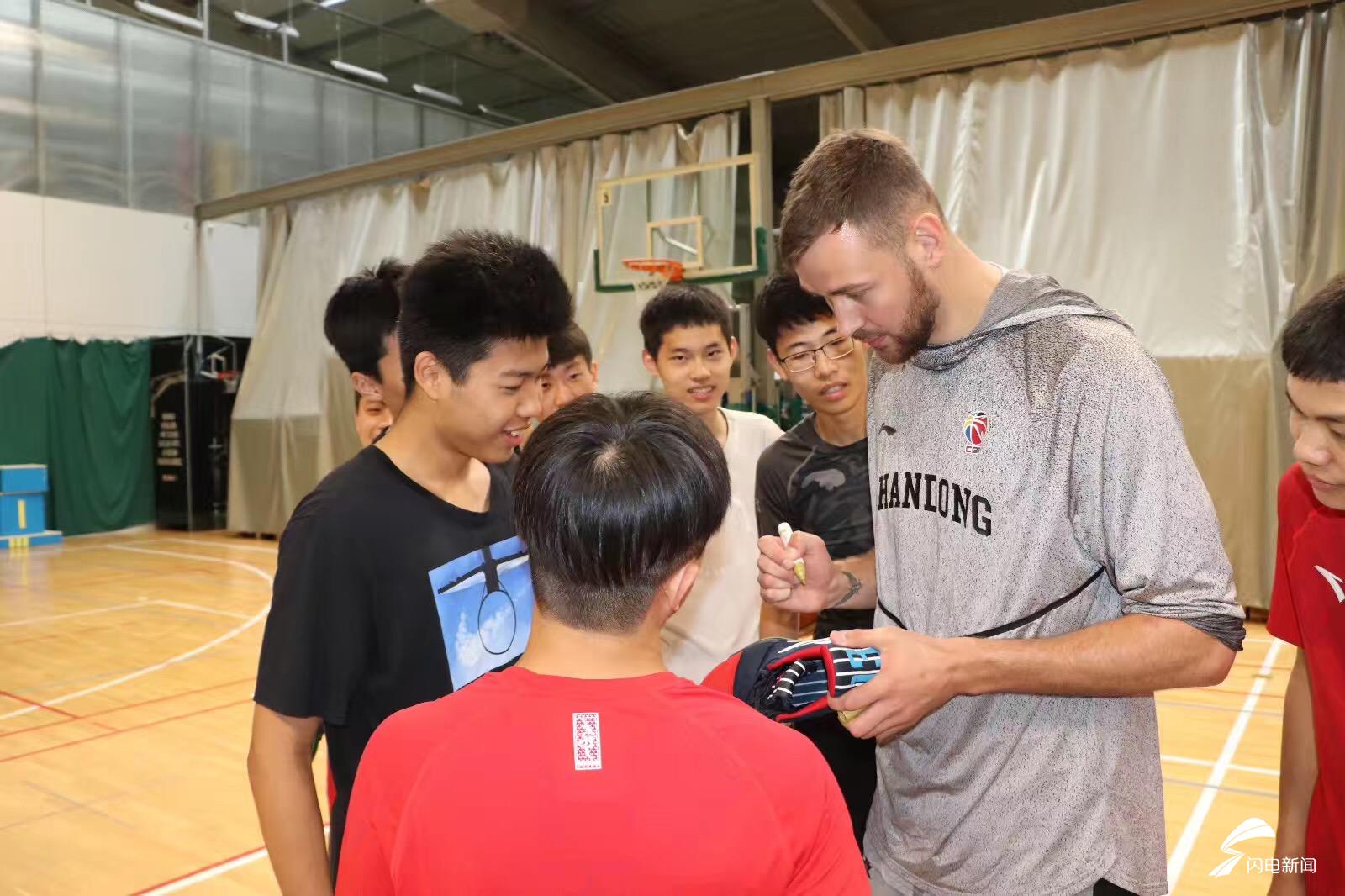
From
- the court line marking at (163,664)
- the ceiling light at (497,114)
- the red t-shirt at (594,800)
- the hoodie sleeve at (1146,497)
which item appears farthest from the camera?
the ceiling light at (497,114)

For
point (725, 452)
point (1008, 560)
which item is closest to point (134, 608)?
point (725, 452)

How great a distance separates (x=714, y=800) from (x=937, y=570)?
755mm

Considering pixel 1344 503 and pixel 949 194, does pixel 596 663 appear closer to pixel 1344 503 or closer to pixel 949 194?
pixel 1344 503

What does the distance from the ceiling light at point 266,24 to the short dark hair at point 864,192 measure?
47.7 feet

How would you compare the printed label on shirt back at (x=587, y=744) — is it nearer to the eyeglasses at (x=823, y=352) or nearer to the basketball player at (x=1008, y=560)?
the basketball player at (x=1008, y=560)

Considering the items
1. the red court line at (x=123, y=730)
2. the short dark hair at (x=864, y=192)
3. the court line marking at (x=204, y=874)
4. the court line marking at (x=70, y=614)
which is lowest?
the court line marking at (x=204, y=874)

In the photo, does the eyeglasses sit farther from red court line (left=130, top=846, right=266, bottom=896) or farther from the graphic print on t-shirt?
red court line (left=130, top=846, right=266, bottom=896)

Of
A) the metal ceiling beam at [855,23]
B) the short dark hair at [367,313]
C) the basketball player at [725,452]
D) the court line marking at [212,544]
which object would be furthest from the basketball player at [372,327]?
the court line marking at [212,544]

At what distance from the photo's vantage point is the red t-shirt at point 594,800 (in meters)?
1.03

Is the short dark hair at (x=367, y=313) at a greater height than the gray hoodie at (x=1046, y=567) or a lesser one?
greater

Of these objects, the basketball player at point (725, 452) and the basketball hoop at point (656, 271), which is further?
the basketball hoop at point (656, 271)

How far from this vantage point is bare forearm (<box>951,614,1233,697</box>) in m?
1.38

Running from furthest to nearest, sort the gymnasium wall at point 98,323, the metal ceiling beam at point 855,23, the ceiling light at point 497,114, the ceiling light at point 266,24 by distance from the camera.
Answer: the ceiling light at point 497,114 → the ceiling light at point 266,24 → the gymnasium wall at point 98,323 → the metal ceiling beam at point 855,23

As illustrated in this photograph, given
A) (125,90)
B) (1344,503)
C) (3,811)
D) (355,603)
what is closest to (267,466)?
(125,90)
